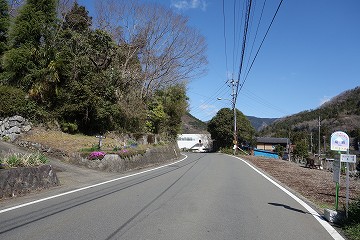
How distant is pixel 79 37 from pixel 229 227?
2357 centimetres

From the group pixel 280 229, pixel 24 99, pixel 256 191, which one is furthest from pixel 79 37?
pixel 280 229

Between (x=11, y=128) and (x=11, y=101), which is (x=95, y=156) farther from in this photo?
(x=11, y=101)

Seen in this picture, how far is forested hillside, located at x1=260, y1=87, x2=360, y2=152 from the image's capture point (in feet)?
250

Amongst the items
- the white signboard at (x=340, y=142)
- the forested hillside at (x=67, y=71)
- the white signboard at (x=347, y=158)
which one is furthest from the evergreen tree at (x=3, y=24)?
the white signboard at (x=347, y=158)

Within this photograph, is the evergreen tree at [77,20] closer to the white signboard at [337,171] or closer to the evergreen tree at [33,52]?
the evergreen tree at [33,52]

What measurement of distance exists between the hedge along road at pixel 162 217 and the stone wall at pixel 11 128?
1047 cm

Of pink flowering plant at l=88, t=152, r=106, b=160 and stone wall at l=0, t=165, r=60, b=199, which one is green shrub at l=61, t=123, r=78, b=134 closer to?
pink flowering plant at l=88, t=152, r=106, b=160

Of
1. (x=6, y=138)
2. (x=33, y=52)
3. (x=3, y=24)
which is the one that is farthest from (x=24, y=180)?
(x=3, y=24)

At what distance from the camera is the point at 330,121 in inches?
3472

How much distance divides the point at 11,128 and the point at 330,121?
83840 mm

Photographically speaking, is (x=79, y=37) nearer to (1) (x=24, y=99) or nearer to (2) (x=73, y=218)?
(1) (x=24, y=99)

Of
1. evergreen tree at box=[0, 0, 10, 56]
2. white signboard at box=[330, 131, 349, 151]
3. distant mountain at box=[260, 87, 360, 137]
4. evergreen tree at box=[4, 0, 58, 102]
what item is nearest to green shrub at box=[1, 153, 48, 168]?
white signboard at box=[330, 131, 349, 151]

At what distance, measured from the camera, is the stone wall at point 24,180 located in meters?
9.41

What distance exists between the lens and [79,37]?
26.8 m
